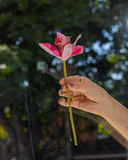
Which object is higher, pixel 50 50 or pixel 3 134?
pixel 50 50

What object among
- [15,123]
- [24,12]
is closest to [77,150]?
[15,123]

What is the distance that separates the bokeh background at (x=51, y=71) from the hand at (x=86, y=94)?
0.22 feet

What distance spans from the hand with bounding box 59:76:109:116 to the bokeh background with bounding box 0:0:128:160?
0.07m

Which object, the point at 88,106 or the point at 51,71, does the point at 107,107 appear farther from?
the point at 51,71

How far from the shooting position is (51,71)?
1.97 feet

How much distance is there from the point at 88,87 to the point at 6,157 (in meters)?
0.37

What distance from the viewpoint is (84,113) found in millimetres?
537

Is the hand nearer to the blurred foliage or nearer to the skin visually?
the skin

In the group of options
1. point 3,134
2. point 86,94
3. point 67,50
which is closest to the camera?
point 67,50

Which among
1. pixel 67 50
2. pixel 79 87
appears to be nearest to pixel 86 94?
pixel 79 87

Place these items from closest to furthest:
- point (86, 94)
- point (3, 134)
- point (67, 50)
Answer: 1. point (67, 50)
2. point (86, 94)
3. point (3, 134)

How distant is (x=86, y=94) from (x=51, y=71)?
202 mm

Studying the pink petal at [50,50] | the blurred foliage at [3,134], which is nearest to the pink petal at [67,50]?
the pink petal at [50,50]

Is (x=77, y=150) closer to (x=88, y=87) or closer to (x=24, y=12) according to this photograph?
(x=88, y=87)
